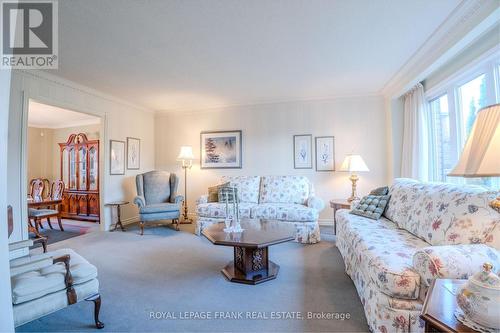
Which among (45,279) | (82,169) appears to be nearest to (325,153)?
(45,279)

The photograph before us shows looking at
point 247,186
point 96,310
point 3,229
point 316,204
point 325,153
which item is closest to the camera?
point 3,229

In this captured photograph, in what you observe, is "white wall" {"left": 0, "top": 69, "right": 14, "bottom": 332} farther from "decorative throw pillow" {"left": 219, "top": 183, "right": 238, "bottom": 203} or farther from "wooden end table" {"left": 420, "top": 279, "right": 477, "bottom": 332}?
"decorative throw pillow" {"left": 219, "top": 183, "right": 238, "bottom": 203}

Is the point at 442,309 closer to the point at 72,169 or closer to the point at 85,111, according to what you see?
the point at 85,111

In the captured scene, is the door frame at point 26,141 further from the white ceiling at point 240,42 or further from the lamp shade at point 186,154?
the lamp shade at point 186,154

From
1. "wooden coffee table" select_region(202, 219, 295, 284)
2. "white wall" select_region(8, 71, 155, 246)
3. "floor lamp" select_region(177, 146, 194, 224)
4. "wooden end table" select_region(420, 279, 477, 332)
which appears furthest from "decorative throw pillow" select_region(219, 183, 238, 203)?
"white wall" select_region(8, 71, 155, 246)

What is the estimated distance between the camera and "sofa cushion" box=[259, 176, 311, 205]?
4.11 m

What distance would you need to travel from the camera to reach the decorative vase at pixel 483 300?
794 mm

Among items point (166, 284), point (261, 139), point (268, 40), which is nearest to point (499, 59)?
point (268, 40)

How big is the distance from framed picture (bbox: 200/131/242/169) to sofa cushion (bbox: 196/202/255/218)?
1.21 meters

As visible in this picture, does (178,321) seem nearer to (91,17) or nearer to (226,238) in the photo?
(226,238)

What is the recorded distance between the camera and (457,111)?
279cm

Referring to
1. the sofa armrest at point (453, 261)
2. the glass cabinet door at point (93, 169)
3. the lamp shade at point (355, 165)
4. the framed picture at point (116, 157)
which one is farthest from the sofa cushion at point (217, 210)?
the glass cabinet door at point (93, 169)

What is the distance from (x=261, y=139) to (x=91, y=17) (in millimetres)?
3316

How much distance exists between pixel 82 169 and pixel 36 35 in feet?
13.0
